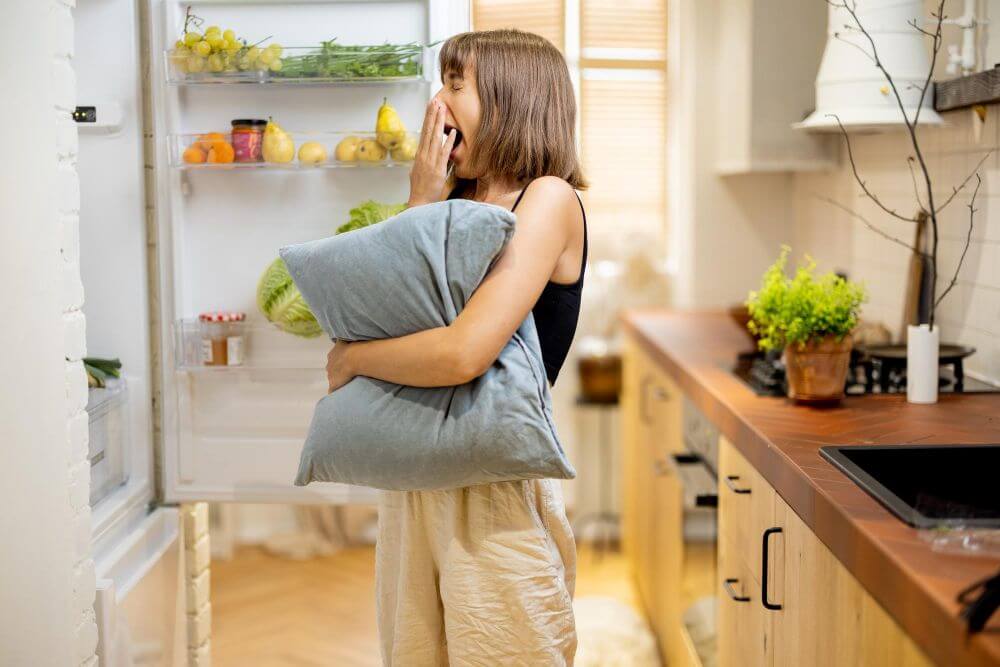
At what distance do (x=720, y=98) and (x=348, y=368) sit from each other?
2.62m

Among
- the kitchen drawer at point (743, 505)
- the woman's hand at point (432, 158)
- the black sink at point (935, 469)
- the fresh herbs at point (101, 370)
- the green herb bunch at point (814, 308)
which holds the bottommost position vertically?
the kitchen drawer at point (743, 505)

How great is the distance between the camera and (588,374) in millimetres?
4355

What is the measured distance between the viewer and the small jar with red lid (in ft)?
7.43

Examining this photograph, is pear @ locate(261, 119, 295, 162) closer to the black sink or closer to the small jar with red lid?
the small jar with red lid

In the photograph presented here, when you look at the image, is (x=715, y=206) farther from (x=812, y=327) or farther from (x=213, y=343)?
(x=213, y=343)

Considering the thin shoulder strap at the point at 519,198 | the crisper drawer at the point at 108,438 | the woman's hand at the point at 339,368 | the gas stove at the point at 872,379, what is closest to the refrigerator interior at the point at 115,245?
the crisper drawer at the point at 108,438

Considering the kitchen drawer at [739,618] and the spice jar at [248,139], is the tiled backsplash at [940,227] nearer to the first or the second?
the kitchen drawer at [739,618]

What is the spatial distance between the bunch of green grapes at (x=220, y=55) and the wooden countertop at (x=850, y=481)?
116 centimetres

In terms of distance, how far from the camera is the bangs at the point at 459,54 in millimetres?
1738

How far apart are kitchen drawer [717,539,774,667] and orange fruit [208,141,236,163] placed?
1285mm

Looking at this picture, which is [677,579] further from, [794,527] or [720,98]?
[720,98]

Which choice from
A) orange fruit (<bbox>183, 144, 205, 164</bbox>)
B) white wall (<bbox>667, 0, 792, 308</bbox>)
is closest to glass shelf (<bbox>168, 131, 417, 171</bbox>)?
orange fruit (<bbox>183, 144, 205, 164</bbox>)

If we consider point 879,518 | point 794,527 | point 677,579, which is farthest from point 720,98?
point 879,518

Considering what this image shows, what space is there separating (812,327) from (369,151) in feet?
3.08
